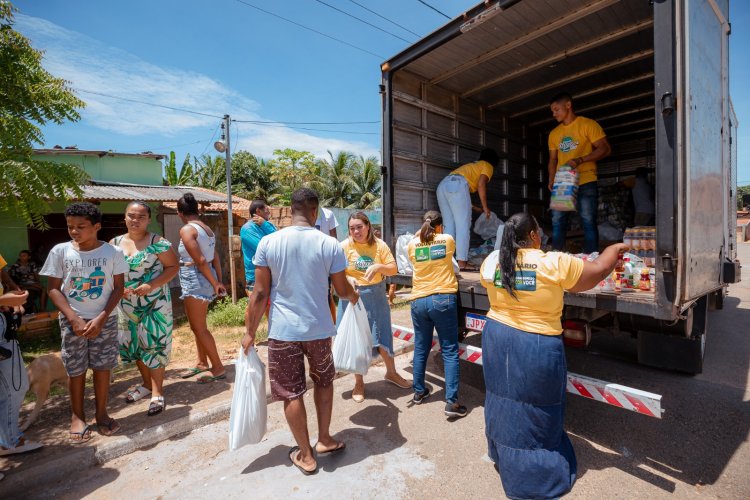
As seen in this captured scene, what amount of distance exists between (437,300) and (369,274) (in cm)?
62

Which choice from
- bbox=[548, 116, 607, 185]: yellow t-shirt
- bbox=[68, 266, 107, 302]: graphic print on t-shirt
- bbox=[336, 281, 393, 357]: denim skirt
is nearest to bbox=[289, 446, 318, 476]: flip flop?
bbox=[336, 281, 393, 357]: denim skirt

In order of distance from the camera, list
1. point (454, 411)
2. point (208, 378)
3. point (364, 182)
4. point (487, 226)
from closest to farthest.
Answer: point (454, 411)
point (208, 378)
point (487, 226)
point (364, 182)

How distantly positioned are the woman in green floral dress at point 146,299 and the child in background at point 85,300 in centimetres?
24

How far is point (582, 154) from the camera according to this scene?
14.2 ft

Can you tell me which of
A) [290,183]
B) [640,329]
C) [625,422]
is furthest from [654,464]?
[290,183]

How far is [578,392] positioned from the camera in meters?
2.62

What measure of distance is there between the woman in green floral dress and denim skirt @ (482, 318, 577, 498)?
267cm

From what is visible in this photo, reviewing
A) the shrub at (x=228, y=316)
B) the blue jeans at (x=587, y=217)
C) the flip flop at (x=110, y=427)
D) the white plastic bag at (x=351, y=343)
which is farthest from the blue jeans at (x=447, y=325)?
the shrub at (x=228, y=316)

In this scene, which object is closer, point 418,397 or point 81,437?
point 81,437

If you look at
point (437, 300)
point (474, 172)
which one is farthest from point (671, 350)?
point (474, 172)

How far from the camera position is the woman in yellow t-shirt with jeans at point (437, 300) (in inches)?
124

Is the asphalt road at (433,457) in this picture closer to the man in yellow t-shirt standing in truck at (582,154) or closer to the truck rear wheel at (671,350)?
the truck rear wheel at (671,350)

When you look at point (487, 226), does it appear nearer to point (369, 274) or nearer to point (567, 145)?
point (567, 145)

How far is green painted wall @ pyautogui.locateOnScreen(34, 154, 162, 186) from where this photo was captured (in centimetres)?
1327
